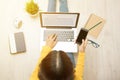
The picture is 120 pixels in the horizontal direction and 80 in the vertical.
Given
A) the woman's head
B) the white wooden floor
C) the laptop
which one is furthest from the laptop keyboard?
the woman's head

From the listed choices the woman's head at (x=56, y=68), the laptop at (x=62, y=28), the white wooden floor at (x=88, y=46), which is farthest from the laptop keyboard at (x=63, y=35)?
the woman's head at (x=56, y=68)

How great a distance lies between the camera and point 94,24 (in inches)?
60.3

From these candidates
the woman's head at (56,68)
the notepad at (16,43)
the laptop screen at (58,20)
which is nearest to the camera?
the woman's head at (56,68)

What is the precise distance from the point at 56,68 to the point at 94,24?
86cm

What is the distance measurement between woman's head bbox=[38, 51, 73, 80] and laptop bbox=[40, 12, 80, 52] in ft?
1.90

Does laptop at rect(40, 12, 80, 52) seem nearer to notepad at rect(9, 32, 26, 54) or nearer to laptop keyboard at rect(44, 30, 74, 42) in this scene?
laptop keyboard at rect(44, 30, 74, 42)

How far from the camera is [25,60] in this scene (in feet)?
5.05

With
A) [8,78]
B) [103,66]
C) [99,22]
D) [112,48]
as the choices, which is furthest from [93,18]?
[8,78]

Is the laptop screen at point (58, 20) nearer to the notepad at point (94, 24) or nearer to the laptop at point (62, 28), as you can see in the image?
the laptop at point (62, 28)

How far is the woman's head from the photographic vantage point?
2.46ft

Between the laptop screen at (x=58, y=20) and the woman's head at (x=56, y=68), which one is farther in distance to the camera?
the laptop screen at (x=58, y=20)

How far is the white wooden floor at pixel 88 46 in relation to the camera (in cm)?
154

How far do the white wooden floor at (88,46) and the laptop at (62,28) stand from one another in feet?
0.57

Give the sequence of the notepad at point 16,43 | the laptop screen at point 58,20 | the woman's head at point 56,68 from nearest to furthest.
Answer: the woman's head at point 56,68, the laptop screen at point 58,20, the notepad at point 16,43
